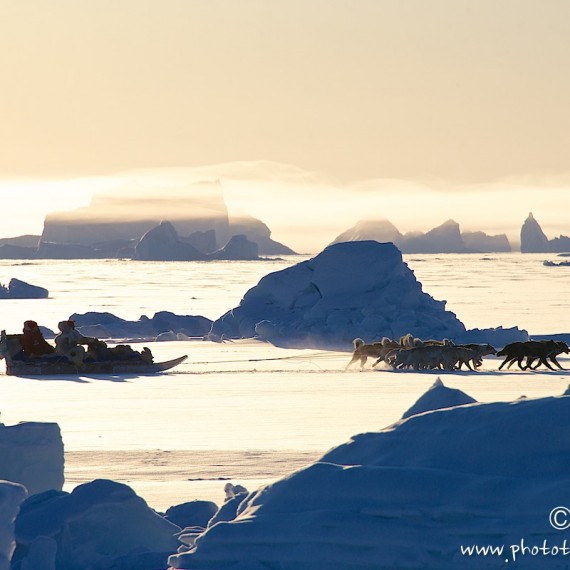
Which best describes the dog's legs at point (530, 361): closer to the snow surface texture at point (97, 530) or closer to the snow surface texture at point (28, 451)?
the snow surface texture at point (28, 451)

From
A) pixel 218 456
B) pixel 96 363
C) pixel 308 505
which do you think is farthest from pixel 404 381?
pixel 308 505

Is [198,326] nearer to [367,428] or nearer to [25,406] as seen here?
[25,406]

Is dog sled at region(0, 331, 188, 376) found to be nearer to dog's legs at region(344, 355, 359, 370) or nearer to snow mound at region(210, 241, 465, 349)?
dog's legs at region(344, 355, 359, 370)

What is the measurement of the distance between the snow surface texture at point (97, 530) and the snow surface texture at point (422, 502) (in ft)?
1.62

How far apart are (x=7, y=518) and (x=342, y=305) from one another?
918 inches

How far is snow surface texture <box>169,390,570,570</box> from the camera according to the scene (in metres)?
5.74

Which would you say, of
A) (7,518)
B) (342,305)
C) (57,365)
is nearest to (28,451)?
(7,518)

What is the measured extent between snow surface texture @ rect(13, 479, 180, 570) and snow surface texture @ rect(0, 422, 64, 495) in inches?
38.7

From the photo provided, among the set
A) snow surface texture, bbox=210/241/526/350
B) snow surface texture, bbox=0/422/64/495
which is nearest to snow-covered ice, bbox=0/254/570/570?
snow surface texture, bbox=210/241/526/350

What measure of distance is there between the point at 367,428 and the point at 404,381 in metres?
6.03

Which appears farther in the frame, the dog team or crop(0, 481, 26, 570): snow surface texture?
the dog team

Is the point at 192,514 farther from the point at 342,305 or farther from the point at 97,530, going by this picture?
the point at 342,305

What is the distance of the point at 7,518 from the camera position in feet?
20.1

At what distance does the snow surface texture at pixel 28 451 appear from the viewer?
7.74 m
